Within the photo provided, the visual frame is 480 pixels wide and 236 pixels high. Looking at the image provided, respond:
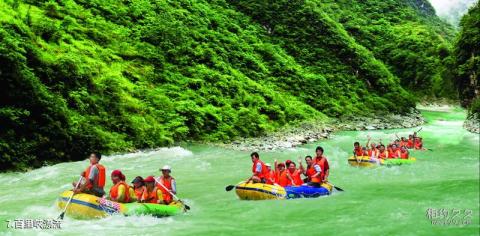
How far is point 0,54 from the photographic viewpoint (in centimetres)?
1988

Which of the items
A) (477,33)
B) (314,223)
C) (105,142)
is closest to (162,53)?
(105,142)

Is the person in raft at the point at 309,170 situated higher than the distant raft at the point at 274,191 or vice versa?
the person in raft at the point at 309,170

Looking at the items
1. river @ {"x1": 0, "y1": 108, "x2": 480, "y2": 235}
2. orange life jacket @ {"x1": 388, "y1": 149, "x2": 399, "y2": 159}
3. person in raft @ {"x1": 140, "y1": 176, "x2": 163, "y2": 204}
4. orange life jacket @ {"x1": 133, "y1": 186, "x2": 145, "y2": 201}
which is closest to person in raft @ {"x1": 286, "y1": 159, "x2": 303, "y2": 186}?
river @ {"x1": 0, "y1": 108, "x2": 480, "y2": 235}

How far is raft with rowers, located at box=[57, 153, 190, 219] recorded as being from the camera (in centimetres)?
1170

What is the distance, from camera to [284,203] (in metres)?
13.4

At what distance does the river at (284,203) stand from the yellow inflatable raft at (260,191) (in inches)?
11.5

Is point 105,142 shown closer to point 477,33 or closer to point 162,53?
point 162,53

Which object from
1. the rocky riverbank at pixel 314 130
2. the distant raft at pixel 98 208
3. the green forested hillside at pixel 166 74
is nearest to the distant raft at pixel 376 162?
the rocky riverbank at pixel 314 130

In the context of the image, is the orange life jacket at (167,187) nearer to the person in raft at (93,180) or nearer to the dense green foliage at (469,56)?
the person in raft at (93,180)

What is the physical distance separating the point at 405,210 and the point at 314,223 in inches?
79.0

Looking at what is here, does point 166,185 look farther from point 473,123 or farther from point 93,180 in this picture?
point 473,123

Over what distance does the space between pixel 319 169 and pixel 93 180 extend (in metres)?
6.28

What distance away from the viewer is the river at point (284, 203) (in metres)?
10.3

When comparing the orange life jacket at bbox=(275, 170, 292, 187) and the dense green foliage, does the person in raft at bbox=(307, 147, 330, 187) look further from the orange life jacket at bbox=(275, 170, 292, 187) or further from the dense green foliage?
the dense green foliage
